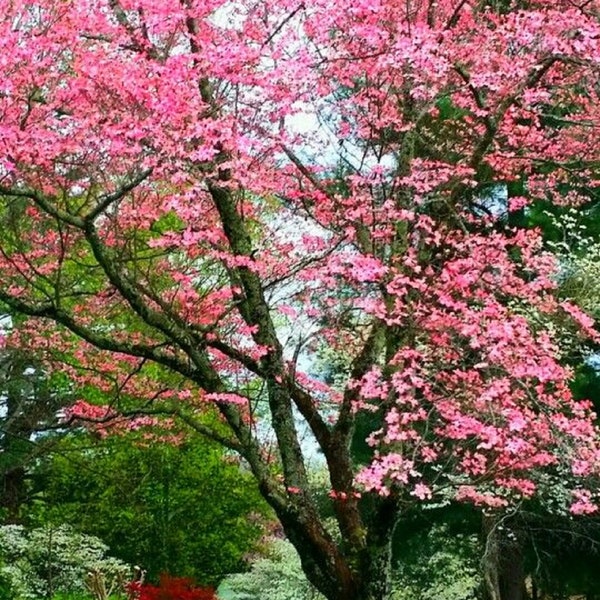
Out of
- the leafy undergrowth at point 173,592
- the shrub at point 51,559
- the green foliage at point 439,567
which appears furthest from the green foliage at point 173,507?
the leafy undergrowth at point 173,592

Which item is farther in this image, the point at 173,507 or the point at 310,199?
the point at 173,507

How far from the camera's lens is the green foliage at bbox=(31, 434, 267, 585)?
1310 cm

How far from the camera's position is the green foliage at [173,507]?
1310 centimetres

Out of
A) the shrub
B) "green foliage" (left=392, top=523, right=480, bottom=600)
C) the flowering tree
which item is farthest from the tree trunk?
the shrub

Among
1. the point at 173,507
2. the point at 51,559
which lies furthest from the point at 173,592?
the point at 51,559

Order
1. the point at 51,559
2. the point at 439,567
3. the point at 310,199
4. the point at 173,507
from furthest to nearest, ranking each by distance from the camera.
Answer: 1. the point at 439,567
2. the point at 51,559
3. the point at 173,507
4. the point at 310,199

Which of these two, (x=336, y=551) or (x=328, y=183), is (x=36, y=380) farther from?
(x=336, y=551)

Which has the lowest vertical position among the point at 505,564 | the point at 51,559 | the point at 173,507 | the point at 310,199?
the point at 505,564

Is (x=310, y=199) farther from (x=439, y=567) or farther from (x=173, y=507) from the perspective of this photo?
(x=439, y=567)

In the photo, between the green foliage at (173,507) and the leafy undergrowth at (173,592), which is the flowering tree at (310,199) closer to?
the leafy undergrowth at (173,592)

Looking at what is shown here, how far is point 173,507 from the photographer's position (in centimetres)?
1324

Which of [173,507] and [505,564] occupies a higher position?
[173,507]

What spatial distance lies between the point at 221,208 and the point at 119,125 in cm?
149

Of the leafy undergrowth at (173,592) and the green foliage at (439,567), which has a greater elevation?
the green foliage at (439,567)
